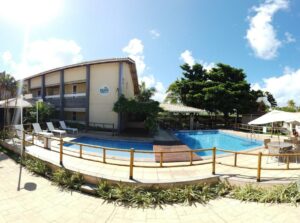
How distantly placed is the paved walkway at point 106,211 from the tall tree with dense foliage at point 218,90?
2085 cm

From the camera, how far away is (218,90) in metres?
24.5

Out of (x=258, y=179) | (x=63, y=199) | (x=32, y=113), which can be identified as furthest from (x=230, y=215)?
(x=32, y=113)

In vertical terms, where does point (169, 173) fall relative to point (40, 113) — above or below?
below

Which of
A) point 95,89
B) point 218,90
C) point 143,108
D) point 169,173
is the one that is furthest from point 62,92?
point 218,90

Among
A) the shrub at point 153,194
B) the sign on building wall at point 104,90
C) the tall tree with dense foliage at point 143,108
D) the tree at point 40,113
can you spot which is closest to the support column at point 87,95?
the sign on building wall at point 104,90

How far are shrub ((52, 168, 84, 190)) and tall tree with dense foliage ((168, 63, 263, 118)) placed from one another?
71.2 ft

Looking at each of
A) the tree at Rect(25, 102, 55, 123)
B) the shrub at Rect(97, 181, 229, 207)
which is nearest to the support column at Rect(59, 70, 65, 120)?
the tree at Rect(25, 102, 55, 123)

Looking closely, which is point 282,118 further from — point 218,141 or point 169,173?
point 218,141

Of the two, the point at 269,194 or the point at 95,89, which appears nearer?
the point at 269,194

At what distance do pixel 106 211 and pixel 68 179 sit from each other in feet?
7.17

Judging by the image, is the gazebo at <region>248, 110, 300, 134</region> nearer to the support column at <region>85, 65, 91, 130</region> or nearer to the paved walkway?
the paved walkway

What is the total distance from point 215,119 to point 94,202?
1044 inches

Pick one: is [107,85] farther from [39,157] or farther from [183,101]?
[183,101]

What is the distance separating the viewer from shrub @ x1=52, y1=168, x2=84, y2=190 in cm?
633
